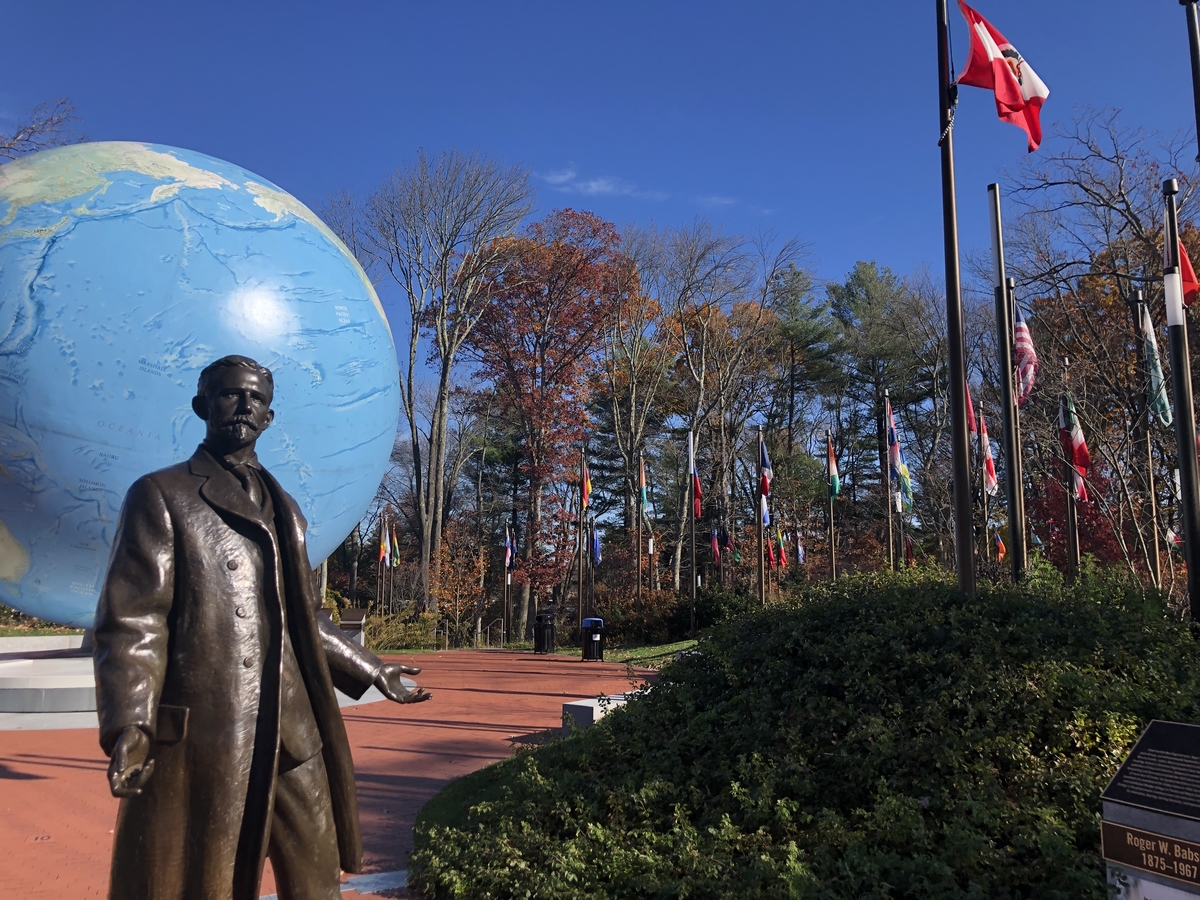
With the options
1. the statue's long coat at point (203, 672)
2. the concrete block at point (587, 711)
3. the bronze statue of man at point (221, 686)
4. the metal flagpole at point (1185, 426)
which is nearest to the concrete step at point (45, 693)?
the concrete block at point (587, 711)

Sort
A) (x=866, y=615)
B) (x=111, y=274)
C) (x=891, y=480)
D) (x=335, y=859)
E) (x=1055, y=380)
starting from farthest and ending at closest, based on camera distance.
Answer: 1. (x=891, y=480)
2. (x=1055, y=380)
3. (x=111, y=274)
4. (x=866, y=615)
5. (x=335, y=859)

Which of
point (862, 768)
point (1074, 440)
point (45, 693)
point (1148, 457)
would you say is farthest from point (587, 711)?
point (1148, 457)

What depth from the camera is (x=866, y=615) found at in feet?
25.8

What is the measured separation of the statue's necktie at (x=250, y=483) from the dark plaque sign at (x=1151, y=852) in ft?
12.4

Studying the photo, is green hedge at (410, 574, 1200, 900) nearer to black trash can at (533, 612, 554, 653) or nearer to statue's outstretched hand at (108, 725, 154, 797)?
statue's outstretched hand at (108, 725, 154, 797)

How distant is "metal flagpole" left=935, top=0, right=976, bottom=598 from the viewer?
8359mm

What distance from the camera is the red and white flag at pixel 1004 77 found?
30.5 feet

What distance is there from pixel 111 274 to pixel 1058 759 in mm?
9015

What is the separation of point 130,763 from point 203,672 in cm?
35

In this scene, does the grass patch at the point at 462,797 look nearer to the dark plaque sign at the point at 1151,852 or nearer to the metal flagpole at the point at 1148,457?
the dark plaque sign at the point at 1151,852

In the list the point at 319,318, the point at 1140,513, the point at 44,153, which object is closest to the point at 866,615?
the point at 319,318

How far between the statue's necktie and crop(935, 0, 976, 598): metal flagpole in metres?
6.79

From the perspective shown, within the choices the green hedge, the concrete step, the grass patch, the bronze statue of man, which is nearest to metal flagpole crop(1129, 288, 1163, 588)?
the green hedge

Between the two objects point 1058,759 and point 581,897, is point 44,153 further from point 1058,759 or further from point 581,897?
point 1058,759
